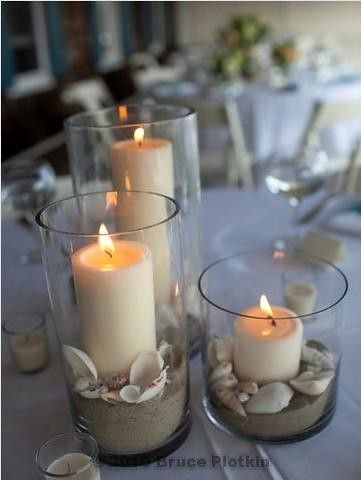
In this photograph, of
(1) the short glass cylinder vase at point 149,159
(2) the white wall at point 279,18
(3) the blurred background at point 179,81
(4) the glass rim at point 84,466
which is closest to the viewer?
(4) the glass rim at point 84,466

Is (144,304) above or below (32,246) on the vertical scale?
above

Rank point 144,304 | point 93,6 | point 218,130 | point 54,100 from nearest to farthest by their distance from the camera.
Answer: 1. point 144,304
2. point 218,130
3. point 54,100
4. point 93,6

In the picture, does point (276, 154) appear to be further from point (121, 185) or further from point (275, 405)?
point (275, 405)

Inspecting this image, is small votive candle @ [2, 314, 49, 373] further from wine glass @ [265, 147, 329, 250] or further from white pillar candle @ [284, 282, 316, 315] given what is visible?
wine glass @ [265, 147, 329, 250]

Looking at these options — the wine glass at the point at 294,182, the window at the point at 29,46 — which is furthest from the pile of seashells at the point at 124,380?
A: the window at the point at 29,46

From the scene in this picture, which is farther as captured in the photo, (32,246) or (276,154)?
(276,154)

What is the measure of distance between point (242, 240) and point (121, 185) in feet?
1.12

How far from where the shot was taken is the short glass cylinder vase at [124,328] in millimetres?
427

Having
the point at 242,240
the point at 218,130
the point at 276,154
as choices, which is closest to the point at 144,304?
the point at 242,240

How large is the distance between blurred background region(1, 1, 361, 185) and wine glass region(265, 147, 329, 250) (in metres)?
0.39

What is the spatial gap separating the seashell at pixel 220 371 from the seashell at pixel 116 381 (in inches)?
3.6

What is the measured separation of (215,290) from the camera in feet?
1.97

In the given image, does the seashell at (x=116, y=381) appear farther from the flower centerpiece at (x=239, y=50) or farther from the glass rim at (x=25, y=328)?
the flower centerpiece at (x=239, y=50)

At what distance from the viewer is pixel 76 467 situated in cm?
42
